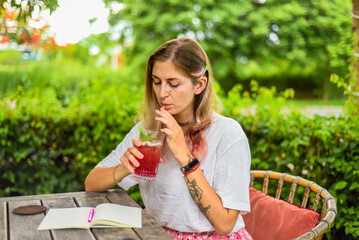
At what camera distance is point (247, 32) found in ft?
55.6

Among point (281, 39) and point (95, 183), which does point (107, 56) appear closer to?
point (281, 39)

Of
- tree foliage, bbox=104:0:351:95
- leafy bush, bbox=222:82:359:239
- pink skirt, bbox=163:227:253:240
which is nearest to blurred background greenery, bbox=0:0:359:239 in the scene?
leafy bush, bbox=222:82:359:239

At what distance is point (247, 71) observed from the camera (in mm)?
18562

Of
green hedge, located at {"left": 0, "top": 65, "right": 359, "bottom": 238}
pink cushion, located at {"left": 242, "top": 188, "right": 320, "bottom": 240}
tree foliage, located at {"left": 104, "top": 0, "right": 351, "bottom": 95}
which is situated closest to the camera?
pink cushion, located at {"left": 242, "top": 188, "right": 320, "bottom": 240}

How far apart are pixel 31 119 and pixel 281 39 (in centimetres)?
1509

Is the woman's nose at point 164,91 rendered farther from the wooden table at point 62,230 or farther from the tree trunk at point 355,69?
the tree trunk at point 355,69

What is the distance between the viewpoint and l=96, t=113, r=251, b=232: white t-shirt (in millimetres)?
1741

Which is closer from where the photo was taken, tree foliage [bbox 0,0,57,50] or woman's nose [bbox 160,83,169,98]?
woman's nose [bbox 160,83,169,98]

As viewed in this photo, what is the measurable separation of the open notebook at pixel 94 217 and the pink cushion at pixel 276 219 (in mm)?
668

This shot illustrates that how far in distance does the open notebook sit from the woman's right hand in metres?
0.18

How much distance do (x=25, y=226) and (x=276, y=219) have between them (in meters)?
1.18

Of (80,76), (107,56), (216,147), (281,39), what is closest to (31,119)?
(216,147)

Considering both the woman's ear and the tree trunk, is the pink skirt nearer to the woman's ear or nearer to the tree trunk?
the woman's ear

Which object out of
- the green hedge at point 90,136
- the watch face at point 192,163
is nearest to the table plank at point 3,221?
the watch face at point 192,163
